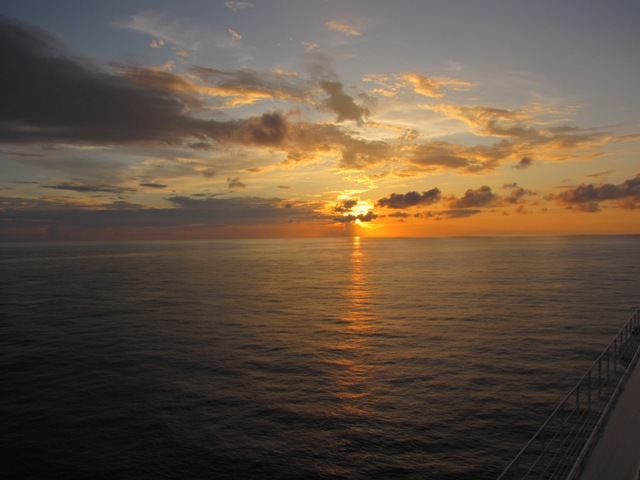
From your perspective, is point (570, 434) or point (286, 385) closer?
point (570, 434)

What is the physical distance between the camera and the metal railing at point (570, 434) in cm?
1146

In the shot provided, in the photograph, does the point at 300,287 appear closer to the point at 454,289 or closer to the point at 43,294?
the point at 454,289

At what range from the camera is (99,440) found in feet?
67.4

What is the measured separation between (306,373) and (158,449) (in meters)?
12.6

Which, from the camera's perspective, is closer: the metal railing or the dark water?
the metal railing

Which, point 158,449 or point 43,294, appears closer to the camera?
point 158,449

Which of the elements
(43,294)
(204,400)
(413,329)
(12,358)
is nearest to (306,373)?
(204,400)

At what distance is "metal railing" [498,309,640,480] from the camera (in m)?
11.5

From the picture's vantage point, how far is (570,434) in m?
17.9

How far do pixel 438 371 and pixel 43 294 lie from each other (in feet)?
232

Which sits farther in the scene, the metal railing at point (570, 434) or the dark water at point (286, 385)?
the dark water at point (286, 385)

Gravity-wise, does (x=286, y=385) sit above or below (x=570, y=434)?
below

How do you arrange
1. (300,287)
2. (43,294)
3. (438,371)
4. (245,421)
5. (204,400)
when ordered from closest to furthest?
(245,421) < (204,400) < (438,371) < (43,294) < (300,287)

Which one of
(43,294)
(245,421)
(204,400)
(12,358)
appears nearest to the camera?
(245,421)
